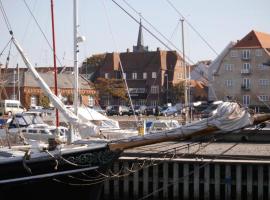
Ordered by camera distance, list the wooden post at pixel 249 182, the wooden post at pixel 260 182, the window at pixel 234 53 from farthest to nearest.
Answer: the window at pixel 234 53 → the wooden post at pixel 249 182 → the wooden post at pixel 260 182

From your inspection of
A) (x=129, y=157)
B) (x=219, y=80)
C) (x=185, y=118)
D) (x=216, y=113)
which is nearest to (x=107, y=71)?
(x=219, y=80)

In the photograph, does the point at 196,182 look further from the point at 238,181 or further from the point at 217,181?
the point at 238,181

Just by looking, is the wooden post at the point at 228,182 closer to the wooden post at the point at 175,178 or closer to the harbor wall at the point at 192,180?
the harbor wall at the point at 192,180

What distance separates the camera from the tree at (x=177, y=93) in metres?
88.9

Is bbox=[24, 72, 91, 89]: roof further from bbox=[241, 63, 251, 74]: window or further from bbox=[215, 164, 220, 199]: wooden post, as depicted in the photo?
bbox=[215, 164, 220, 199]: wooden post

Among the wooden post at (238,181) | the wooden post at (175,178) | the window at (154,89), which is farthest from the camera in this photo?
the window at (154,89)

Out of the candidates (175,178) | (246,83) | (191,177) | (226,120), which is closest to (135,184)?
(175,178)

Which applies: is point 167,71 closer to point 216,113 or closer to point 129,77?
point 129,77

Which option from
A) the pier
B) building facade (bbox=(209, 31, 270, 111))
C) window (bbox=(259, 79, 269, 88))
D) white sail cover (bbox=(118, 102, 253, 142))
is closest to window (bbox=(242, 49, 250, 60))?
building facade (bbox=(209, 31, 270, 111))

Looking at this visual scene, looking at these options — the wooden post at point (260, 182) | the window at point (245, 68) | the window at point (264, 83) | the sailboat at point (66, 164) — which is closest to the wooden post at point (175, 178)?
the wooden post at point (260, 182)

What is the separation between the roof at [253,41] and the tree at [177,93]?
10476 mm

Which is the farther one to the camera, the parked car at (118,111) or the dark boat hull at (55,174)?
the parked car at (118,111)

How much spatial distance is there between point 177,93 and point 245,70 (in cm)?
1129

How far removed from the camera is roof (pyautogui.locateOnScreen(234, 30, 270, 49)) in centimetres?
8494
